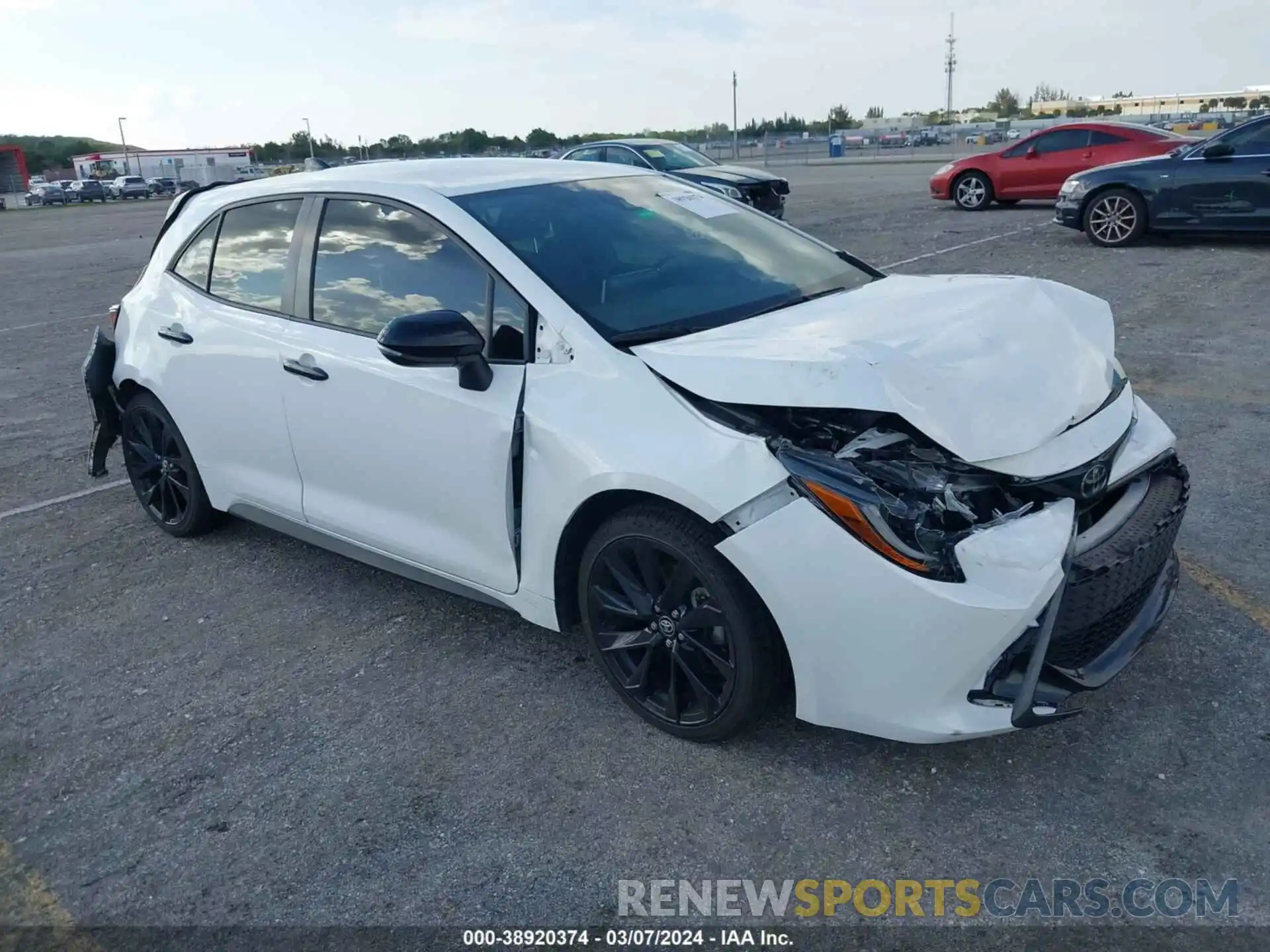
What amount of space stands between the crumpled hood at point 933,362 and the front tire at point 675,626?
45 cm

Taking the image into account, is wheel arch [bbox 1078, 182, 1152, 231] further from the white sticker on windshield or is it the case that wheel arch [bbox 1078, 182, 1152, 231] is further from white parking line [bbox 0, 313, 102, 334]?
white parking line [bbox 0, 313, 102, 334]

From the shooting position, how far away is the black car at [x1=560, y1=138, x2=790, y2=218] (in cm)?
1527

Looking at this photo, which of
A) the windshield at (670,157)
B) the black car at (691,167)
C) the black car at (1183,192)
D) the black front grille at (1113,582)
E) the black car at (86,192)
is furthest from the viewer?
the black car at (86,192)

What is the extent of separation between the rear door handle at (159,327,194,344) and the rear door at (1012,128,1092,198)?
15.1 m

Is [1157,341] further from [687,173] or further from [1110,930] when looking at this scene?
[687,173]

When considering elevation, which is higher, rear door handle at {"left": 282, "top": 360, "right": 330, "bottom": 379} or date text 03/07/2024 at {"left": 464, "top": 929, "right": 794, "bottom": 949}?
rear door handle at {"left": 282, "top": 360, "right": 330, "bottom": 379}

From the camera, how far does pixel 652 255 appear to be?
11.9 ft

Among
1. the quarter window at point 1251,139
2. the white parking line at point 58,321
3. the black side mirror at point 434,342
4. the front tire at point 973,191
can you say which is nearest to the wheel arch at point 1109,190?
the quarter window at point 1251,139

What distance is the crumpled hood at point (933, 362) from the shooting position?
272 centimetres

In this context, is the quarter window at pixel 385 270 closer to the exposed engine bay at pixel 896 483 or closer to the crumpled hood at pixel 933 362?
the crumpled hood at pixel 933 362

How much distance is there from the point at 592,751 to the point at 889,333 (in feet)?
5.07

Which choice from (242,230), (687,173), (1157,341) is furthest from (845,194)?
(242,230)

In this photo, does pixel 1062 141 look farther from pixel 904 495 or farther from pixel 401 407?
pixel 904 495

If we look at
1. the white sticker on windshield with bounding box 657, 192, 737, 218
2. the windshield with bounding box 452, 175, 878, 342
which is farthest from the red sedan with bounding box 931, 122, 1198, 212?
the windshield with bounding box 452, 175, 878, 342
